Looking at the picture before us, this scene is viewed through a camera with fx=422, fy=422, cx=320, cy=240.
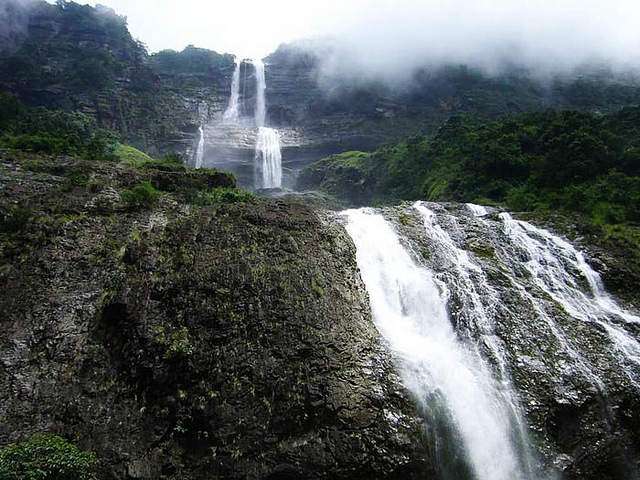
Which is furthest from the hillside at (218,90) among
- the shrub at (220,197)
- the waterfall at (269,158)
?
the shrub at (220,197)

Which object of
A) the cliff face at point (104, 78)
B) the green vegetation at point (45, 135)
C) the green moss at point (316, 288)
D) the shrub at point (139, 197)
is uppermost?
the cliff face at point (104, 78)

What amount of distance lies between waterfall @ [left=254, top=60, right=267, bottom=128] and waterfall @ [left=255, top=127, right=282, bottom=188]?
239 inches

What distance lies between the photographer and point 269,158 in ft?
156

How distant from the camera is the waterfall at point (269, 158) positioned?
4578cm

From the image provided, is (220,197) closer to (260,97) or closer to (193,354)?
(193,354)

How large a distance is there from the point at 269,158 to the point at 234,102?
609 inches

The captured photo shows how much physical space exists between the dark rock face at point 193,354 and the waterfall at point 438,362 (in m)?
0.77

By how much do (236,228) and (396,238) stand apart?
6.26 meters

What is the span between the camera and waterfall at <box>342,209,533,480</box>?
9453 millimetres

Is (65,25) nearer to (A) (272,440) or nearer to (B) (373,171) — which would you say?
(B) (373,171)

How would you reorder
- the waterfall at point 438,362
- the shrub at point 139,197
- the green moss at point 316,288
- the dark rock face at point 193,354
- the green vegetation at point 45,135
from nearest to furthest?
the dark rock face at point 193,354 → the waterfall at point 438,362 → the green moss at point 316,288 → the shrub at point 139,197 → the green vegetation at point 45,135

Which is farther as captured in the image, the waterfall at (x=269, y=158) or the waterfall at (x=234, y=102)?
the waterfall at (x=234, y=102)

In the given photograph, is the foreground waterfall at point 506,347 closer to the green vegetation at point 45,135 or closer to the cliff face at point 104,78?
→ the green vegetation at point 45,135

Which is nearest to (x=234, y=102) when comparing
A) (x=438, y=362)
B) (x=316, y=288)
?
(x=316, y=288)
